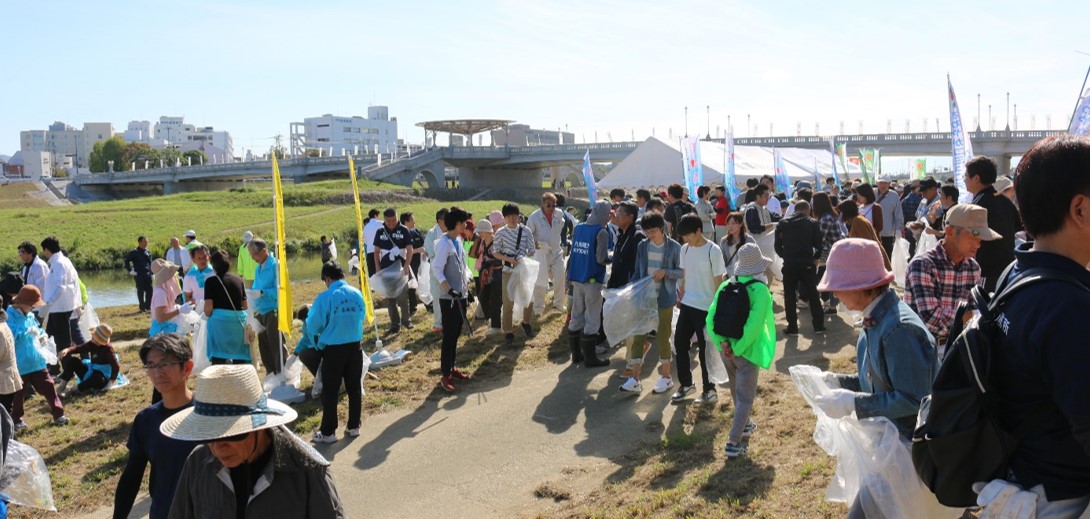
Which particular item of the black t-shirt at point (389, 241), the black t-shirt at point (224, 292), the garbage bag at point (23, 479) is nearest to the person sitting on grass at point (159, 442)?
the garbage bag at point (23, 479)

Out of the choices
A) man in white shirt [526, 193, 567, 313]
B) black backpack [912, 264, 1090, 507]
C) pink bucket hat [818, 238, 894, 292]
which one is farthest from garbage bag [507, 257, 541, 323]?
black backpack [912, 264, 1090, 507]

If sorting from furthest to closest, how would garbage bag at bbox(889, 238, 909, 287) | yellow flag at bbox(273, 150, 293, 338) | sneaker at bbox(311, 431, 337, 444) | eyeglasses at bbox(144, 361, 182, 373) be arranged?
garbage bag at bbox(889, 238, 909, 287), yellow flag at bbox(273, 150, 293, 338), sneaker at bbox(311, 431, 337, 444), eyeglasses at bbox(144, 361, 182, 373)

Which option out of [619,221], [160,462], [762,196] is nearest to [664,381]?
[619,221]

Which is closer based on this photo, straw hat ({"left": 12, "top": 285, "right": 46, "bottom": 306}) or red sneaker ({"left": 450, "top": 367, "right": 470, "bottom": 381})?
straw hat ({"left": 12, "top": 285, "right": 46, "bottom": 306})

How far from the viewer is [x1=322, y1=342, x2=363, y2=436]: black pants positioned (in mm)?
6969

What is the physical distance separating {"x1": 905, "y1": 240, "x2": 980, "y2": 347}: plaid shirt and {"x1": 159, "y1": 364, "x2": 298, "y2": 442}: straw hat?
374 centimetres

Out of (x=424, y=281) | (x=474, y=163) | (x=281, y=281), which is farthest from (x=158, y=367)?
(x=474, y=163)

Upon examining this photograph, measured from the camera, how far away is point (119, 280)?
28.4 m

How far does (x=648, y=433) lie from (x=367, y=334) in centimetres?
590

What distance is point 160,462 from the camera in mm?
3582

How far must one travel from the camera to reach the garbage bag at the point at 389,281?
11266 mm

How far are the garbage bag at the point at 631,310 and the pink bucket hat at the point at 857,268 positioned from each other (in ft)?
13.6

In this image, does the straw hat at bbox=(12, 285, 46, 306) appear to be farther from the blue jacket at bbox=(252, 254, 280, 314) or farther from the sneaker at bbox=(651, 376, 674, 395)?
the sneaker at bbox=(651, 376, 674, 395)

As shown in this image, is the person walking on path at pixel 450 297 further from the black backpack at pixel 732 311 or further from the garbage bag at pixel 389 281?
the black backpack at pixel 732 311
